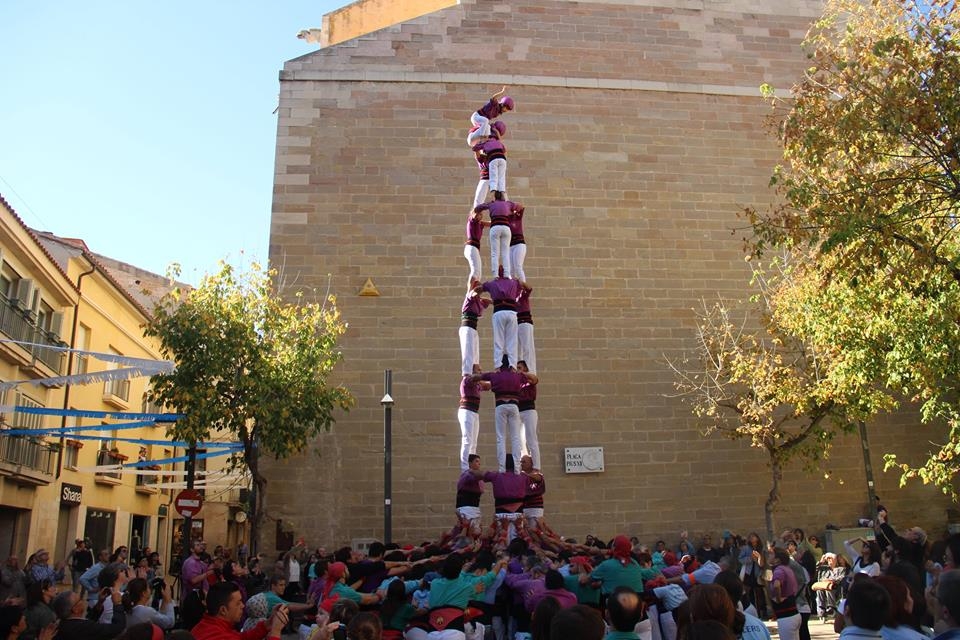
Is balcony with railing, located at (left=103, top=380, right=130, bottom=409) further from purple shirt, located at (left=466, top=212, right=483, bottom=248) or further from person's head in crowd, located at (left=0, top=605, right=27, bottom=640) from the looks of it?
person's head in crowd, located at (left=0, top=605, right=27, bottom=640)

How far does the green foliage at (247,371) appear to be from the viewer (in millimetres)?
13648

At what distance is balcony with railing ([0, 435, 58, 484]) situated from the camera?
15406 millimetres

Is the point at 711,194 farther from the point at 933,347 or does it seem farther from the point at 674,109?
the point at 933,347

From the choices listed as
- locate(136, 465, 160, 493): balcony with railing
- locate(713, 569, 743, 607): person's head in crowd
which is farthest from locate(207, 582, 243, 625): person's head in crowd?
locate(136, 465, 160, 493): balcony with railing

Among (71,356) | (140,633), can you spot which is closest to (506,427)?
(140,633)

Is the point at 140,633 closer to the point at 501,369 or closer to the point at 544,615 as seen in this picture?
the point at 544,615

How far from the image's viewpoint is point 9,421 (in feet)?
52.7

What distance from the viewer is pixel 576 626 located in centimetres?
294

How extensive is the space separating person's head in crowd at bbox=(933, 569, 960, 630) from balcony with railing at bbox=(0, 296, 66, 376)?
48.3ft

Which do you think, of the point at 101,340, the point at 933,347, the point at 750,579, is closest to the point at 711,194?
the point at 933,347

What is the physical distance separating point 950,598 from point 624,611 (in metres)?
1.35

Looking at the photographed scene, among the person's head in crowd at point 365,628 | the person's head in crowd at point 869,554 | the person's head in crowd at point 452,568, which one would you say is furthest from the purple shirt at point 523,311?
the person's head in crowd at point 365,628

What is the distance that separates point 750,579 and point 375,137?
11262mm

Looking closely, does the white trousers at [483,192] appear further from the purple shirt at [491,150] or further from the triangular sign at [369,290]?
the triangular sign at [369,290]
